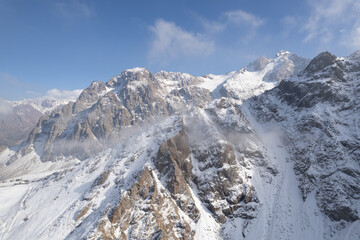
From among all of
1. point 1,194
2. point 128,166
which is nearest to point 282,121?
point 128,166

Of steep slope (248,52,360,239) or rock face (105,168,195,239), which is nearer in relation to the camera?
rock face (105,168,195,239)

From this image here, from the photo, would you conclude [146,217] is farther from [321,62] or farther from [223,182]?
[321,62]

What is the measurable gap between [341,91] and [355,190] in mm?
60196

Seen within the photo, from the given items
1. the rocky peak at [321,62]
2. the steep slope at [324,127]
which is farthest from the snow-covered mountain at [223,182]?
the rocky peak at [321,62]

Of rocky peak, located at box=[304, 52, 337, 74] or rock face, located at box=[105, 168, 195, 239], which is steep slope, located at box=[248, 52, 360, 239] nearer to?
rocky peak, located at box=[304, 52, 337, 74]

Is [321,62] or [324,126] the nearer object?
[324,126]

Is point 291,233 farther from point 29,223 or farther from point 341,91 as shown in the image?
point 29,223

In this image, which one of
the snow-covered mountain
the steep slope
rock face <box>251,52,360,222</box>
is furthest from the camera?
rock face <box>251,52,360,222</box>

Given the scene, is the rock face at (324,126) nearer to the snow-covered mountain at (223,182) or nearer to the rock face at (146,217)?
the snow-covered mountain at (223,182)

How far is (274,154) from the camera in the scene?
10869 cm

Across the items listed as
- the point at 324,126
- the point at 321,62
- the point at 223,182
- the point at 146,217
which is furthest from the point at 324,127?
the point at 146,217

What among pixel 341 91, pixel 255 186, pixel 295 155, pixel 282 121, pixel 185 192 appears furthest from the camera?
pixel 282 121

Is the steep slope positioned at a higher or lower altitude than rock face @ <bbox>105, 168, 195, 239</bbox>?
higher

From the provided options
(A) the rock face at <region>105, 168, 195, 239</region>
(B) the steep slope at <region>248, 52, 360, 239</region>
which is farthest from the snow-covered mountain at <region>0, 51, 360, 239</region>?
(B) the steep slope at <region>248, 52, 360, 239</region>
